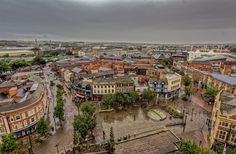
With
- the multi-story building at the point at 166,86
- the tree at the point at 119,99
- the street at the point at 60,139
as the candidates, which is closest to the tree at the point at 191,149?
the street at the point at 60,139

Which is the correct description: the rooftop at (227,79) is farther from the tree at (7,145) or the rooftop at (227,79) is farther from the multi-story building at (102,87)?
the tree at (7,145)

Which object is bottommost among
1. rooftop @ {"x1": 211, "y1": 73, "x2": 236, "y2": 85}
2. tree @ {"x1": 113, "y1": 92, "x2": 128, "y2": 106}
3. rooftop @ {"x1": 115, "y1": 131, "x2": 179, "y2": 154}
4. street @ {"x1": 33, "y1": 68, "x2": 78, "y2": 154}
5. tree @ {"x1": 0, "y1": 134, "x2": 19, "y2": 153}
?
street @ {"x1": 33, "y1": 68, "x2": 78, "y2": 154}

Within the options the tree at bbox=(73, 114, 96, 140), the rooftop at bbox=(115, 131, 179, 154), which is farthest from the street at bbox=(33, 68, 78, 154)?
the rooftop at bbox=(115, 131, 179, 154)

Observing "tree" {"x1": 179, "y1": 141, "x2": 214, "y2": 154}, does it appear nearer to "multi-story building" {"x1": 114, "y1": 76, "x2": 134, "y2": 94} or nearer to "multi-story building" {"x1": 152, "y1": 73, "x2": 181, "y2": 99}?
"multi-story building" {"x1": 152, "y1": 73, "x2": 181, "y2": 99}

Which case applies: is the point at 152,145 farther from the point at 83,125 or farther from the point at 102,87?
the point at 102,87

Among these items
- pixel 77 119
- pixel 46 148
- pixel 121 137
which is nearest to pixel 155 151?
pixel 121 137

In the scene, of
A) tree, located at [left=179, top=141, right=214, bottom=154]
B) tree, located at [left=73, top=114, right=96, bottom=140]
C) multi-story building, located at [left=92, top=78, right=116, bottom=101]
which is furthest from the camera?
multi-story building, located at [left=92, top=78, right=116, bottom=101]

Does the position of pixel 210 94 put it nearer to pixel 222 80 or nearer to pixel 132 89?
pixel 222 80

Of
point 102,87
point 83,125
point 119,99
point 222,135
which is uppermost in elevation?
point 102,87

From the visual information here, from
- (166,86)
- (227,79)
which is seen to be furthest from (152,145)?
(227,79)
